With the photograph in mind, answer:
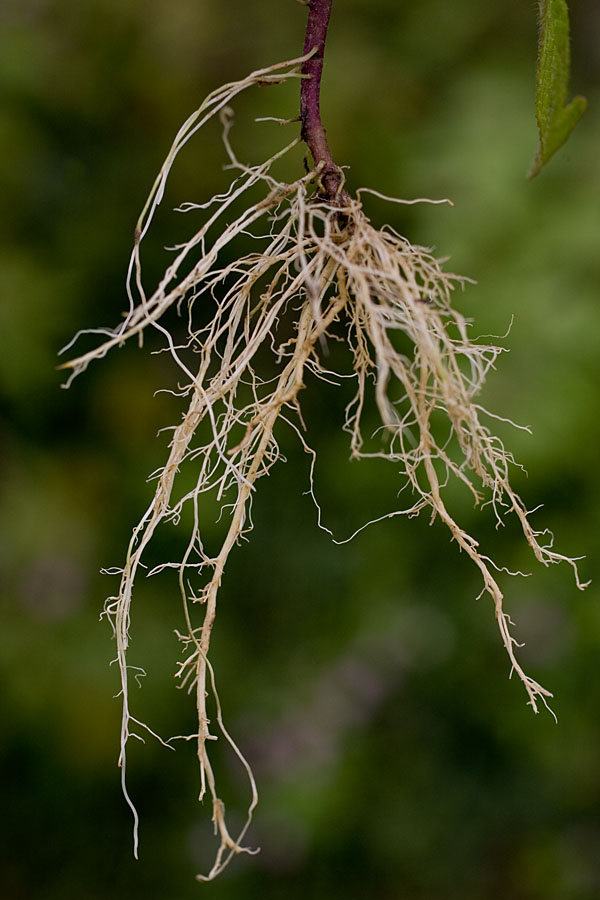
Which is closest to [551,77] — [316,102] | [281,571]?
[316,102]

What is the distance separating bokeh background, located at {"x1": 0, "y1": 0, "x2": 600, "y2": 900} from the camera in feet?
A: 5.08

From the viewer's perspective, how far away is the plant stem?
1.46ft

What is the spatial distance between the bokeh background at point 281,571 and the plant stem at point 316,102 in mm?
1008

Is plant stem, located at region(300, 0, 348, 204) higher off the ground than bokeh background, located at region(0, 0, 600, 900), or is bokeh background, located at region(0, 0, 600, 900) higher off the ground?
plant stem, located at region(300, 0, 348, 204)

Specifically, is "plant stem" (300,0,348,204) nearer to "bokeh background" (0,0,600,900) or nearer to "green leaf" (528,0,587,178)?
"green leaf" (528,0,587,178)

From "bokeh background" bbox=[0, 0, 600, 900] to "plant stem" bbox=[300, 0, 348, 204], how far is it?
1008 millimetres

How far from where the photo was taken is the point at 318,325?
20.0 inches

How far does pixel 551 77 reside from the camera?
437 mm

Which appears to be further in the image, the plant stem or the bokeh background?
the bokeh background

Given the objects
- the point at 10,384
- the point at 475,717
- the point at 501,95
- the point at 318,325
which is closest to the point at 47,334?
the point at 10,384

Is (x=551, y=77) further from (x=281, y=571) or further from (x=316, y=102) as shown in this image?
(x=281, y=571)

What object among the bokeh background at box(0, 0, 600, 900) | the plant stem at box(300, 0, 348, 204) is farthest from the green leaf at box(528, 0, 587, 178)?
the bokeh background at box(0, 0, 600, 900)

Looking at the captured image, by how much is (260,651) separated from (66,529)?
42 cm

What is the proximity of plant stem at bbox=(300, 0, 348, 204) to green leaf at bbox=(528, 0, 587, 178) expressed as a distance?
104mm
